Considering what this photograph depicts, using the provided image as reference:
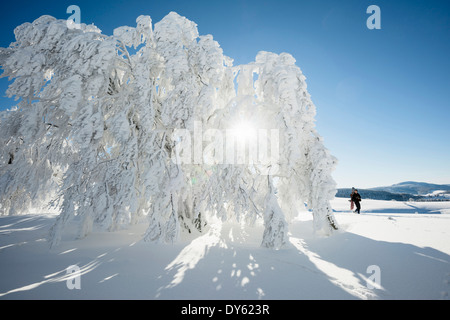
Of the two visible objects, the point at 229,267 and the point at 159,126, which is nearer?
the point at 229,267

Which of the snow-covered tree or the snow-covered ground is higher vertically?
the snow-covered tree

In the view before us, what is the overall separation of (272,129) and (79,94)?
602 centimetres

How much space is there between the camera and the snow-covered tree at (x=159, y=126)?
5.45m

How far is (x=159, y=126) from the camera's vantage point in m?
7.14

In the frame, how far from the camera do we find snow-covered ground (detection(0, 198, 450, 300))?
298 cm

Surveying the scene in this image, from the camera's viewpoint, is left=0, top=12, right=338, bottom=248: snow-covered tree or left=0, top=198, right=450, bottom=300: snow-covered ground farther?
left=0, top=12, right=338, bottom=248: snow-covered tree

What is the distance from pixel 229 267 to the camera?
400 centimetres

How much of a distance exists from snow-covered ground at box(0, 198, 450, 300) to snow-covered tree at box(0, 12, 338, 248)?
697 millimetres

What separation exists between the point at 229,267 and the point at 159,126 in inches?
217

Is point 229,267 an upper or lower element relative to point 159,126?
lower

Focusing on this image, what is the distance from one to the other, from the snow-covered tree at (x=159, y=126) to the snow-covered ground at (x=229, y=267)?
697 mm
